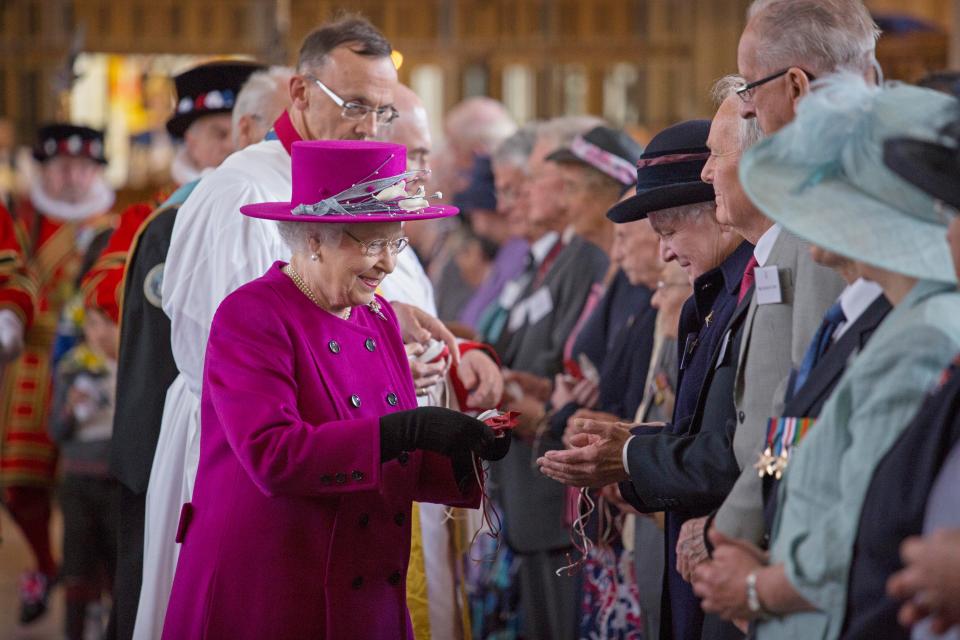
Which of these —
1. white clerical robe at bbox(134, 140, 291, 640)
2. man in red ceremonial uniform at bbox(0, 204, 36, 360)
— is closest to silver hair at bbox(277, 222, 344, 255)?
white clerical robe at bbox(134, 140, 291, 640)

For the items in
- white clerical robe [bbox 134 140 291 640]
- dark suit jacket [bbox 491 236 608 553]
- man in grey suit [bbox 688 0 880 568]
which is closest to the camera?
man in grey suit [bbox 688 0 880 568]

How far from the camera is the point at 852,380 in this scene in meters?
2.09

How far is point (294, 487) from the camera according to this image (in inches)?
102

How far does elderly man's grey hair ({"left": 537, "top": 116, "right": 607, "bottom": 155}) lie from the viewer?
527 cm

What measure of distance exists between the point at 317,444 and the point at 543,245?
9.84ft

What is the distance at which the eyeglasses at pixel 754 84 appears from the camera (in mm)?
2588

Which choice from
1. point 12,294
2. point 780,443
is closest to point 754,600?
point 780,443

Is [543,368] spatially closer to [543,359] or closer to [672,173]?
[543,359]

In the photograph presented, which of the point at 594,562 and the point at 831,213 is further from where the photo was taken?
the point at 594,562

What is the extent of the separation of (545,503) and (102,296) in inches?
67.4

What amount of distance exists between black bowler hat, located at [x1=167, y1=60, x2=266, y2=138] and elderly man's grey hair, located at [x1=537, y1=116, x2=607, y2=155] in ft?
3.83

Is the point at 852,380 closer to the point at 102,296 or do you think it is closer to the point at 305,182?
the point at 305,182

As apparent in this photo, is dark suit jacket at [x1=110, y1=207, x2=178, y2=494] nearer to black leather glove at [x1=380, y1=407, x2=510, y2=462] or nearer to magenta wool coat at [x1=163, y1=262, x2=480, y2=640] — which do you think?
magenta wool coat at [x1=163, y1=262, x2=480, y2=640]

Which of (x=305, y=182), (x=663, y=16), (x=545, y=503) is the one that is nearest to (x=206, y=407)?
(x=305, y=182)
